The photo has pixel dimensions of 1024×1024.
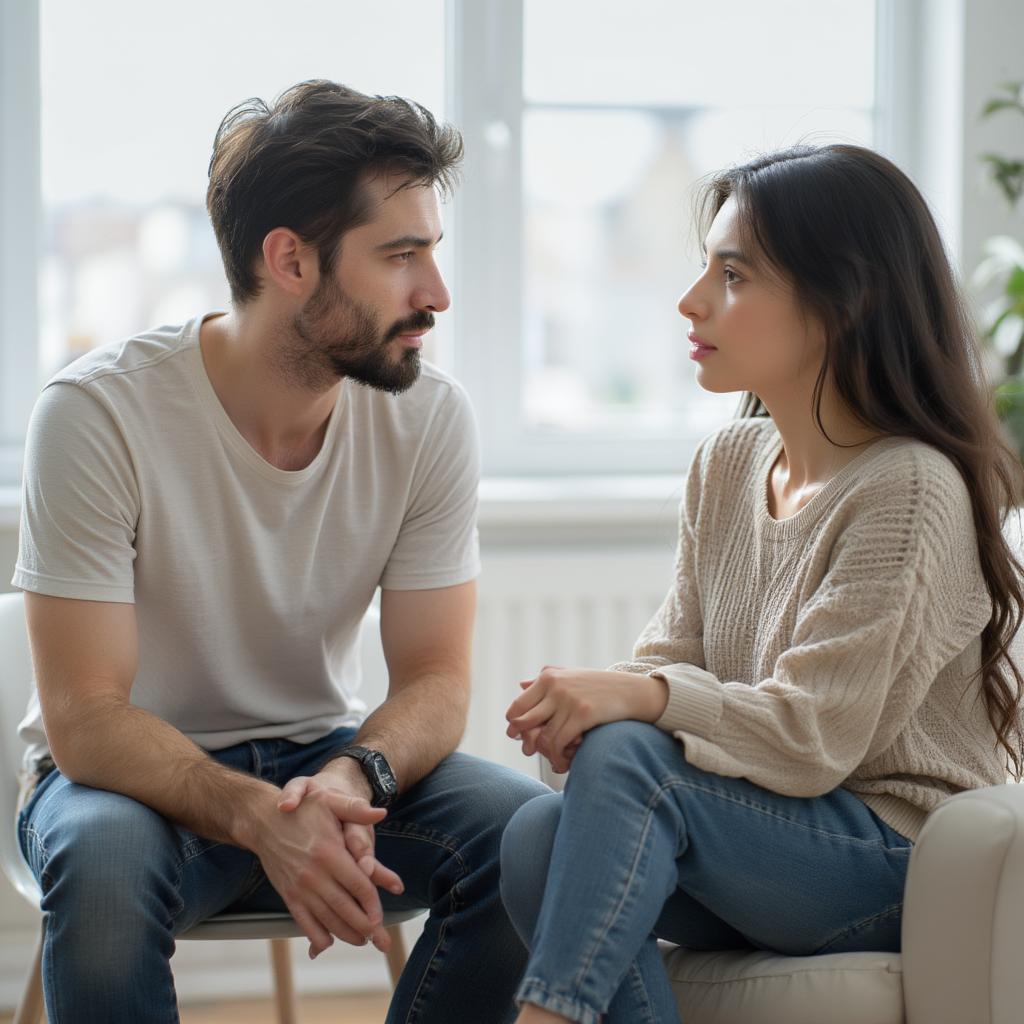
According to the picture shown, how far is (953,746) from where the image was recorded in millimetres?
1317

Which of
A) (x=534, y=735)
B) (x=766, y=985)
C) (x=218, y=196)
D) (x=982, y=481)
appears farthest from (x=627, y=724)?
(x=218, y=196)

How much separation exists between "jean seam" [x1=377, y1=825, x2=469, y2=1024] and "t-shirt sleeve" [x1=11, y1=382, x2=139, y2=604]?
0.39 metres

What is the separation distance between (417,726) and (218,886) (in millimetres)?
272

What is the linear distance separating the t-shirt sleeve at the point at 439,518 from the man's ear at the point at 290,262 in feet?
0.74

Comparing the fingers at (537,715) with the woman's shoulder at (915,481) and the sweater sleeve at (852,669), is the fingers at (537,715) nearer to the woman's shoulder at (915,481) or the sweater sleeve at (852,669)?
the sweater sleeve at (852,669)

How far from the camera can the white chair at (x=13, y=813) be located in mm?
1415

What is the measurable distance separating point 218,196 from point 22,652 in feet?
1.99

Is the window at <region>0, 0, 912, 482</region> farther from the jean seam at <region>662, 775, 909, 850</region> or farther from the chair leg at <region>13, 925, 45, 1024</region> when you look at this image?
the jean seam at <region>662, 775, 909, 850</region>

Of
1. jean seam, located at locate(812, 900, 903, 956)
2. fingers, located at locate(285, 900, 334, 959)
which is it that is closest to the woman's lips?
jean seam, located at locate(812, 900, 903, 956)

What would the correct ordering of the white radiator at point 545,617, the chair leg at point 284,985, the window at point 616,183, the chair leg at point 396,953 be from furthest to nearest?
the window at point 616,183
the white radiator at point 545,617
the chair leg at point 284,985
the chair leg at point 396,953

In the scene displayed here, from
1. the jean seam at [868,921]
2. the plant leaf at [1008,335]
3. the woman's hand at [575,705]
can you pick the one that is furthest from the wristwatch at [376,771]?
the plant leaf at [1008,335]

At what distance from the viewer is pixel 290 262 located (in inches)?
61.2

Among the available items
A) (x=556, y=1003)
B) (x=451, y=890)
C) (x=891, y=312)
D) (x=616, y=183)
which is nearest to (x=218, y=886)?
(x=451, y=890)

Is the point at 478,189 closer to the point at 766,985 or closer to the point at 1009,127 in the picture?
the point at 1009,127
